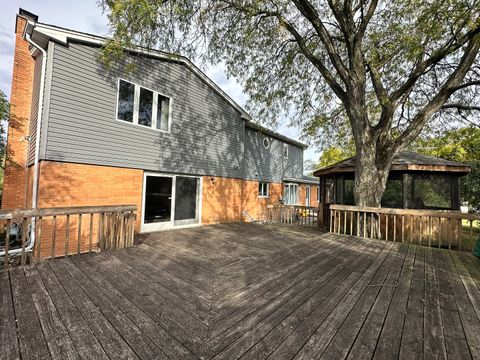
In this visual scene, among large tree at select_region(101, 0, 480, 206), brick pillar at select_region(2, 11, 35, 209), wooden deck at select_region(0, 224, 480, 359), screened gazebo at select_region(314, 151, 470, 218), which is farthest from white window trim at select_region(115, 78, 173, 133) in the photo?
screened gazebo at select_region(314, 151, 470, 218)

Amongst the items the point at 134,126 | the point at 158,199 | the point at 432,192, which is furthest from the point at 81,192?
the point at 432,192

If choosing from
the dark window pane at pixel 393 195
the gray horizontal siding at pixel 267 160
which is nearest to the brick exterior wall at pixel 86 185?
the gray horizontal siding at pixel 267 160

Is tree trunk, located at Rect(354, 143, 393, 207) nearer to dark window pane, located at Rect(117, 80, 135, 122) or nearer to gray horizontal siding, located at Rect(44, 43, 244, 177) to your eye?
gray horizontal siding, located at Rect(44, 43, 244, 177)

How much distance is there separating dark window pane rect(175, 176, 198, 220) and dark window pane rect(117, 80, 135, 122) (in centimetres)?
270

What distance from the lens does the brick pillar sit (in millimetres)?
6793

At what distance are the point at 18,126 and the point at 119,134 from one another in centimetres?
366

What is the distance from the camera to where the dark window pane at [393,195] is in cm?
771

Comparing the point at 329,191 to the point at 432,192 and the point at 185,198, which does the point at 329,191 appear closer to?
the point at 432,192

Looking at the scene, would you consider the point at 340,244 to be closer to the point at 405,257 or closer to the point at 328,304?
the point at 405,257

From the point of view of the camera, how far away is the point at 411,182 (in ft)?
25.0

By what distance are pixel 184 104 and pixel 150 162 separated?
2.74 meters

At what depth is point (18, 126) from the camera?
7055 millimetres

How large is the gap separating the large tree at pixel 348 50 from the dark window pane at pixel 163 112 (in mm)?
1641

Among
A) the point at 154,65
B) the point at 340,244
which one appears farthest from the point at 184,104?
the point at 340,244
